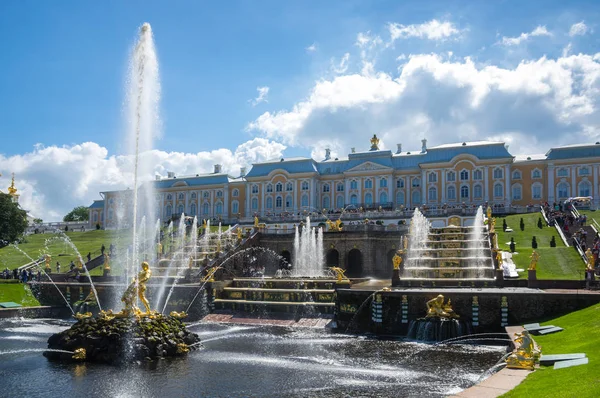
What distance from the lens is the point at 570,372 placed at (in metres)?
11.3

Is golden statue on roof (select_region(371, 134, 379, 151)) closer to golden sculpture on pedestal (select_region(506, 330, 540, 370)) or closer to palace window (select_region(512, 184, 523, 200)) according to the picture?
palace window (select_region(512, 184, 523, 200))

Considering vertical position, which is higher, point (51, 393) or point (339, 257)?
point (339, 257)

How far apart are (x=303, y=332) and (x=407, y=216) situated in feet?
120

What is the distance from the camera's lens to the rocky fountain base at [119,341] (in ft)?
60.2

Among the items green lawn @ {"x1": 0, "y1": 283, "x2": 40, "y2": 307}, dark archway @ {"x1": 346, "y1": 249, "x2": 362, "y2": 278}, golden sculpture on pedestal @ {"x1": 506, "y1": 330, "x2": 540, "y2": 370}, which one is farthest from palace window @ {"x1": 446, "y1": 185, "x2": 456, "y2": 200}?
golden sculpture on pedestal @ {"x1": 506, "y1": 330, "x2": 540, "y2": 370}

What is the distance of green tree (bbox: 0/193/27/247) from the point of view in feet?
173

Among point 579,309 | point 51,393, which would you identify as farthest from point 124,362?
point 579,309

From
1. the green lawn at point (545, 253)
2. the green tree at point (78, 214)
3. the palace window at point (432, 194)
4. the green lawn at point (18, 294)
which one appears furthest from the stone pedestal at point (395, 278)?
the green tree at point (78, 214)

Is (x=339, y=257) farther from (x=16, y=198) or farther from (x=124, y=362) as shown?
(x=16, y=198)

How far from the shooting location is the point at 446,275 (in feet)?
104

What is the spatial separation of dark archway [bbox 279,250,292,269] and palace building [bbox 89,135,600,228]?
2585 cm

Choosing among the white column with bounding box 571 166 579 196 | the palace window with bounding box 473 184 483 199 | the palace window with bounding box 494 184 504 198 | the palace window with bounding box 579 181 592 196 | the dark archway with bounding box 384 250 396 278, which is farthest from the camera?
the palace window with bounding box 473 184 483 199

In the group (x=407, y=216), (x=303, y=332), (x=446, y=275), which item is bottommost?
(x=303, y=332)

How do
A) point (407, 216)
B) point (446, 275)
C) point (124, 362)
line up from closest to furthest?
point (124, 362)
point (446, 275)
point (407, 216)
